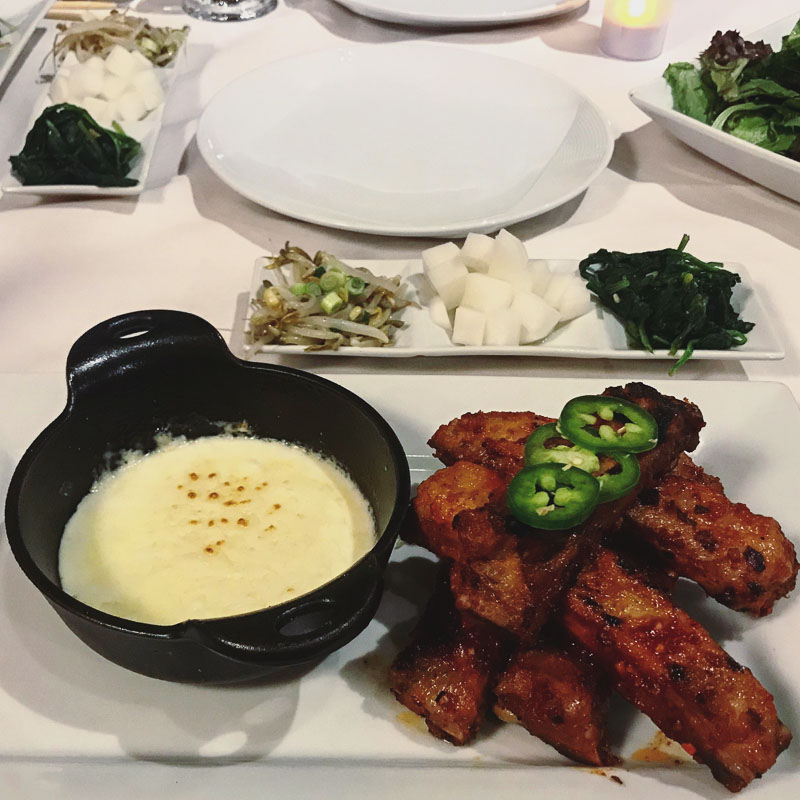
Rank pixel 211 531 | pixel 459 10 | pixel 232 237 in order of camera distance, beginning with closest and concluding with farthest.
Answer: pixel 211 531, pixel 232 237, pixel 459 10

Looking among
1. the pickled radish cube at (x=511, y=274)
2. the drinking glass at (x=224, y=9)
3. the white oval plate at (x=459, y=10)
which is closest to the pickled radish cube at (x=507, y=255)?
the pickled radish cube at (x=511, y=274)

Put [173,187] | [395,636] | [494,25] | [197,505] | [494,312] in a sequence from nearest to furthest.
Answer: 1. [395,636]
2. [197,505]
3. [494,312]
4. [173,187]
5. [494,25]

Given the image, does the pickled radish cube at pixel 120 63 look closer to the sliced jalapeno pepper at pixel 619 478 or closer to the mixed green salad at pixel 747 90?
the mixed green salad at pixel 747 90

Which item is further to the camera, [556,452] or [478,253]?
[478,253]

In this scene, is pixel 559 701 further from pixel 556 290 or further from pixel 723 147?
pixel 723 147

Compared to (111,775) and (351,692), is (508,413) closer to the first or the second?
(351,692)

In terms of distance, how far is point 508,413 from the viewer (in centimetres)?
208

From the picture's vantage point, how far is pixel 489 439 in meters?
1.99

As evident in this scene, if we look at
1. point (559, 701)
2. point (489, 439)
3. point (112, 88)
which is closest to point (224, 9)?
point (112, 88)

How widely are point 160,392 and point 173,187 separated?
1.73m

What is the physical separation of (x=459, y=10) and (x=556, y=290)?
2.89 m

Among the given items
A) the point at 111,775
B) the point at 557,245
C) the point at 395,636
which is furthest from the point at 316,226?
the point at 111,775

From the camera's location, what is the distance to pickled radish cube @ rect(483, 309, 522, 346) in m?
2.59

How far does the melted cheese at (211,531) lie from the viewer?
177 cm
